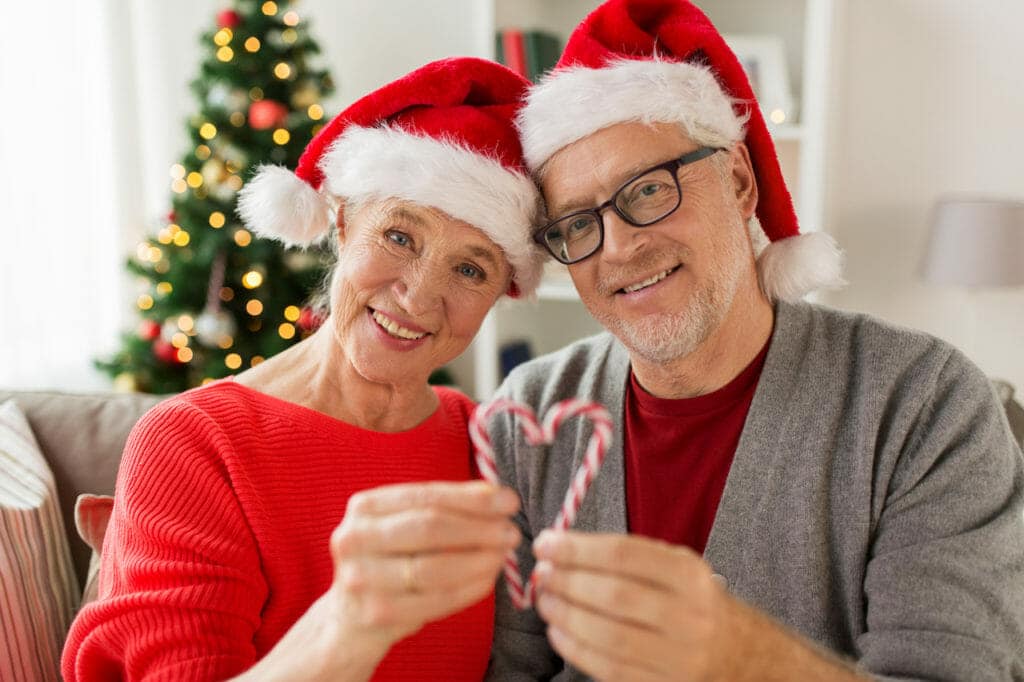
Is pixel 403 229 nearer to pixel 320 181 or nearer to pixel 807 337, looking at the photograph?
pixel 320 181

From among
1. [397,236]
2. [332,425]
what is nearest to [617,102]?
[397,236]

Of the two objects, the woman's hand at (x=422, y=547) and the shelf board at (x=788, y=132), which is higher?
the shelf board at (x=788, y=132)

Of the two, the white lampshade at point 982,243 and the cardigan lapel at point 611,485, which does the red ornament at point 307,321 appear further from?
the white lampshade at point 982,243

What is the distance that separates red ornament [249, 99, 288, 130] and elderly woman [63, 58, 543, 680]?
183 cm

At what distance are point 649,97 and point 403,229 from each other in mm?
462

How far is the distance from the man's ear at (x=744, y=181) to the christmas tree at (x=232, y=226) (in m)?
2.08

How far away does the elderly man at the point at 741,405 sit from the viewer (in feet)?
4.46

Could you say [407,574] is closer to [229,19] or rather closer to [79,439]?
[79,439]

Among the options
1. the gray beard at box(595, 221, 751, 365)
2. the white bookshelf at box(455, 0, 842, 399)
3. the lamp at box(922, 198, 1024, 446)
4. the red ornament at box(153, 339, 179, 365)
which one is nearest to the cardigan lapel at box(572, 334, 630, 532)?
the gray beard at box(595, 221, 751, 365)

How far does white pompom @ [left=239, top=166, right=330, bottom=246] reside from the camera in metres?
1.66

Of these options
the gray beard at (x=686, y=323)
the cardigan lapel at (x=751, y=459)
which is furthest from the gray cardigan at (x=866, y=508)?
the gray beard at (x=686, y=323)

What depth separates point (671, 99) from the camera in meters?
1.54

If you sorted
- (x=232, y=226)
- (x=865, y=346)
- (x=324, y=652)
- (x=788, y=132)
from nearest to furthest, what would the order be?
(x=324, y=652) → (x=865, y=346) → (x=788, y=132) → (x=232, y=226)

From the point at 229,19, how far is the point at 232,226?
30.5 inches
